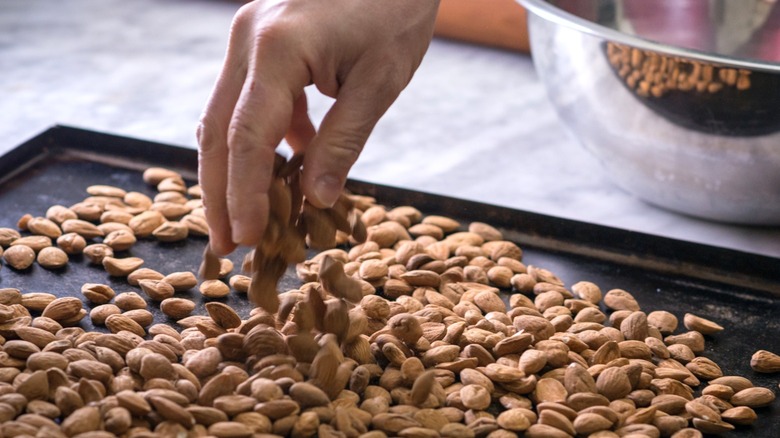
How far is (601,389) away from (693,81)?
1.48 feet

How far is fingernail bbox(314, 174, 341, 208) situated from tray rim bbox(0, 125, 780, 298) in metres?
0.41

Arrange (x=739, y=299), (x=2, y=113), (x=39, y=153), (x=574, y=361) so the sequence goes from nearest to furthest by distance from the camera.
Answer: (x=574, y=361) < (x=739, y=299) < (x=39, y=153) < (x=2, y=113)

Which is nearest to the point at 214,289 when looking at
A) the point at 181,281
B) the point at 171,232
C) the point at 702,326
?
the point at 181,281

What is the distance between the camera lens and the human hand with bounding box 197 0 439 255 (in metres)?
0.88

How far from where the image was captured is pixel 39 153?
1389 mm

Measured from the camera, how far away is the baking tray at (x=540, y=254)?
109cm

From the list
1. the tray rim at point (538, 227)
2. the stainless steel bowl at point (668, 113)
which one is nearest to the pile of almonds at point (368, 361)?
the tray rim at point (538, 227)

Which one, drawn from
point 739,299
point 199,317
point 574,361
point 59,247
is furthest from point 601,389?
point 59,247

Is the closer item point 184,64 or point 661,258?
point 661,258

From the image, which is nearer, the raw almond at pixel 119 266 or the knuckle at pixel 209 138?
the knuckle at pixel 209 138

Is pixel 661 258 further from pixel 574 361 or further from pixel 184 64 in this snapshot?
pixel 184 64

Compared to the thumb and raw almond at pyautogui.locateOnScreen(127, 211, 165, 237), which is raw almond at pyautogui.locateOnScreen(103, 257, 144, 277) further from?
the thumb

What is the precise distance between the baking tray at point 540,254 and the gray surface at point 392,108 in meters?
0.15

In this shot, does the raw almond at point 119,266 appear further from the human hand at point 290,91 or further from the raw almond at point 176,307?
the human hand at point 290,91
